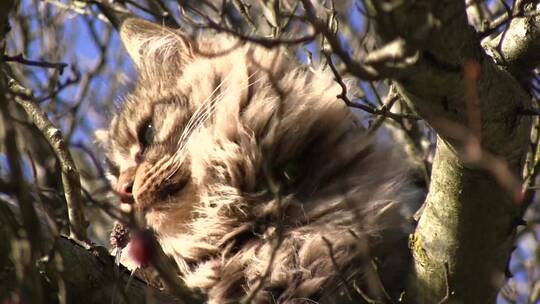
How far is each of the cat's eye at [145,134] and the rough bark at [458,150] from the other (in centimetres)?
135

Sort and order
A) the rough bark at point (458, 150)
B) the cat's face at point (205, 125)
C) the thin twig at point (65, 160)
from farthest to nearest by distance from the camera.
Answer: the cat's face at point (205, 125)
the thin twig at point (65, 160)
the rough bark at point (458, 150)

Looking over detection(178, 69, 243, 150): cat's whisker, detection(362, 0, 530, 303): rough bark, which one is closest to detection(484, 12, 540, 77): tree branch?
detection(362, 0, 530, 303): rough bark

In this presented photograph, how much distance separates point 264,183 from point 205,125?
1.27 ft

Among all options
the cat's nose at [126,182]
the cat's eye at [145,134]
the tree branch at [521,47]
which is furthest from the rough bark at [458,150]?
the cat's eye at [145,134]

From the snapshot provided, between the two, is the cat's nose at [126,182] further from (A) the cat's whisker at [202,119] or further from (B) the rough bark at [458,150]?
(B) the rough bark at [458,150]

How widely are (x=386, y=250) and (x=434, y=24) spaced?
1198mm

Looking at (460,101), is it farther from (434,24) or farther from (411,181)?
(411,181)

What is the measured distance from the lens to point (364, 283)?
252cm

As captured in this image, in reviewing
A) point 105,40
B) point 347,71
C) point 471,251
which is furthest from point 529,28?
point 105,40

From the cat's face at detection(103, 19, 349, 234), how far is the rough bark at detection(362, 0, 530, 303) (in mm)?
741

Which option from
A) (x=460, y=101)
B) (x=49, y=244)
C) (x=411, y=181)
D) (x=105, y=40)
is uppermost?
(x=105, y=40)

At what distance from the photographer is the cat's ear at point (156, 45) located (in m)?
3.42

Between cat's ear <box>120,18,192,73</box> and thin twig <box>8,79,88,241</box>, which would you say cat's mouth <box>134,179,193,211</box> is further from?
cat's ear <box>120,18,192,73</box>

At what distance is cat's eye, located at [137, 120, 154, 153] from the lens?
3.29 meters
